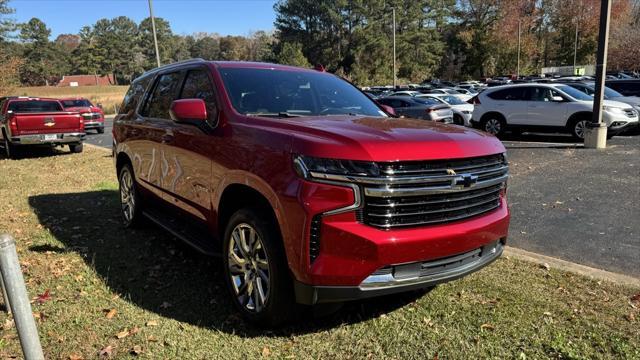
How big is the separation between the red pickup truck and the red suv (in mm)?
10711

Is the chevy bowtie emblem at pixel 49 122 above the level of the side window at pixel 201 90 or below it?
below

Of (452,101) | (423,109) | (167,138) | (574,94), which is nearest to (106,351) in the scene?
(167,138)

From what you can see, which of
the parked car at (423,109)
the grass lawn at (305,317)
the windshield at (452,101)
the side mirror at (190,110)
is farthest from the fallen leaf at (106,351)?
the windshield at (452,101)

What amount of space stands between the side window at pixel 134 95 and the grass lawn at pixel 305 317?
180 centimetres

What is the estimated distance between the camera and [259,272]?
348 cm

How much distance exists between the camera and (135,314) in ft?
12.7

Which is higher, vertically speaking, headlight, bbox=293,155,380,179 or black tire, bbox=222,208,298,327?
headlight, bbox=293,155,380,179

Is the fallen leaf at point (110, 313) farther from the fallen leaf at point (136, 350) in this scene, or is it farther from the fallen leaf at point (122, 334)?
the fallen leaf at point (136, 350)

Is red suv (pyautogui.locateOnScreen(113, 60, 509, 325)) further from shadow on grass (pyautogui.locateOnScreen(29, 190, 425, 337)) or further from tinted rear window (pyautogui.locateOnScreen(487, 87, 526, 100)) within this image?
tinted rear window (pyautogui.locateOnScreen(487, 87, 526, 100))

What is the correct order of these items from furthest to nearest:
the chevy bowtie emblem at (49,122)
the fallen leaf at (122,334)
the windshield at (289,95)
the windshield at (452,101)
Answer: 1. the windshield at (452,101)
2. the chevy bowtie emblem at (49,122)
3. the windshield at (289,95)
4. the fallen leaf at (122,334)

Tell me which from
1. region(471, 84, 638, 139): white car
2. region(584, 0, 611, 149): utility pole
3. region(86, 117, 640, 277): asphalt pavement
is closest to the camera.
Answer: region(86, 117, 640, 277): asphalt pavement

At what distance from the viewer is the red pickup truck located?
13062mm

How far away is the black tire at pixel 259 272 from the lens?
10.6ft

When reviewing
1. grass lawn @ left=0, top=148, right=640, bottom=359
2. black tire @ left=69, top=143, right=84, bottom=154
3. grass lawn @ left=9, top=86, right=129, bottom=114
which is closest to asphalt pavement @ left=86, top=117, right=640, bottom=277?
grass lawn @ left=0, top=148, right=640, bottom=359
